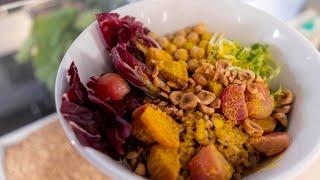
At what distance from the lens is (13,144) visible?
0.77 m

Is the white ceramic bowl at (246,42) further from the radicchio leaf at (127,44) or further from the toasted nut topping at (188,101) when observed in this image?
the toasted nut topping at (188,101)

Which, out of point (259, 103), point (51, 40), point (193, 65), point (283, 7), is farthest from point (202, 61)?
point (283, 7)

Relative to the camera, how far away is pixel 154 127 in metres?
0.51

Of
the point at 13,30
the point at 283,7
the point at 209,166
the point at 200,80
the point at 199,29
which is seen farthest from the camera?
the point at 283,7

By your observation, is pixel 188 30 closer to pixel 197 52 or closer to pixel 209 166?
pixel 197 52

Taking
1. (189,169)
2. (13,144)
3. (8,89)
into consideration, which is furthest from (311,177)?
(8,89)

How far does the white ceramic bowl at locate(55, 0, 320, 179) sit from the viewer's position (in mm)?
499

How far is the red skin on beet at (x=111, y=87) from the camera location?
1.83 feet

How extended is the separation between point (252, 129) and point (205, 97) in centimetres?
8

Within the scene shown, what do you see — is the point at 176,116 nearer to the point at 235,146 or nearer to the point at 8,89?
the point at 235,146

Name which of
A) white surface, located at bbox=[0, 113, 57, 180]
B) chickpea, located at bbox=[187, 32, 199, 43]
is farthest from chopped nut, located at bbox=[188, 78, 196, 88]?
white surface, located at bbox=[0, 113, 57, 180]

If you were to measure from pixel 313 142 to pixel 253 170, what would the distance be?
0.29ft

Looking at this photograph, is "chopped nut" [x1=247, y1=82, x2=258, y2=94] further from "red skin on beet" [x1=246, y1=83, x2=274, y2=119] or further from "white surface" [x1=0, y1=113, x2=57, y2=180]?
"white surface" [x1=0, y1=113, x2=57, y2=180]

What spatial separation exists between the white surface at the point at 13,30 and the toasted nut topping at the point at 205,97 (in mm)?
587
